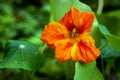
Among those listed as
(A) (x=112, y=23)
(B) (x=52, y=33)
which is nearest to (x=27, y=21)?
(A) (x=112, y=23)

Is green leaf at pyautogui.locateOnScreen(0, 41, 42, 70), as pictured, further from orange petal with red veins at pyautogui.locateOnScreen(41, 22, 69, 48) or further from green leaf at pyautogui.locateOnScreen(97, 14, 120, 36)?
green leaf at pyautogui.locateOnScreen(97, 14, 120, 36)

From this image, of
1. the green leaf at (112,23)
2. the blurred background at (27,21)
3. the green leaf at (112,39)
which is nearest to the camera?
the green leaf at (112,39)

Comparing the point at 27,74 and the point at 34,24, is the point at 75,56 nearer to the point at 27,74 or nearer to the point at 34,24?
the point at 27,74

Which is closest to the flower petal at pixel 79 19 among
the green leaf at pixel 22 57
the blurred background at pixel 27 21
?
the green leaf at pixel 22 57

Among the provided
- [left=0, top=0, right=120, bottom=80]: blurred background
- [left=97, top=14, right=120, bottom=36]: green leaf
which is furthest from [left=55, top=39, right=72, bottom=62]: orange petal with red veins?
[left=0, top=0, right=120, bottom=80]: blurred background

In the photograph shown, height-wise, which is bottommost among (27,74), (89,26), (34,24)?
(27,74)

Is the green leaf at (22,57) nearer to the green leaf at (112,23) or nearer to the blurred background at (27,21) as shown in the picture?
the green leaf at (112,23)

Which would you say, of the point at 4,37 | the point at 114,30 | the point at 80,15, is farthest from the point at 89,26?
the point at 4,37
